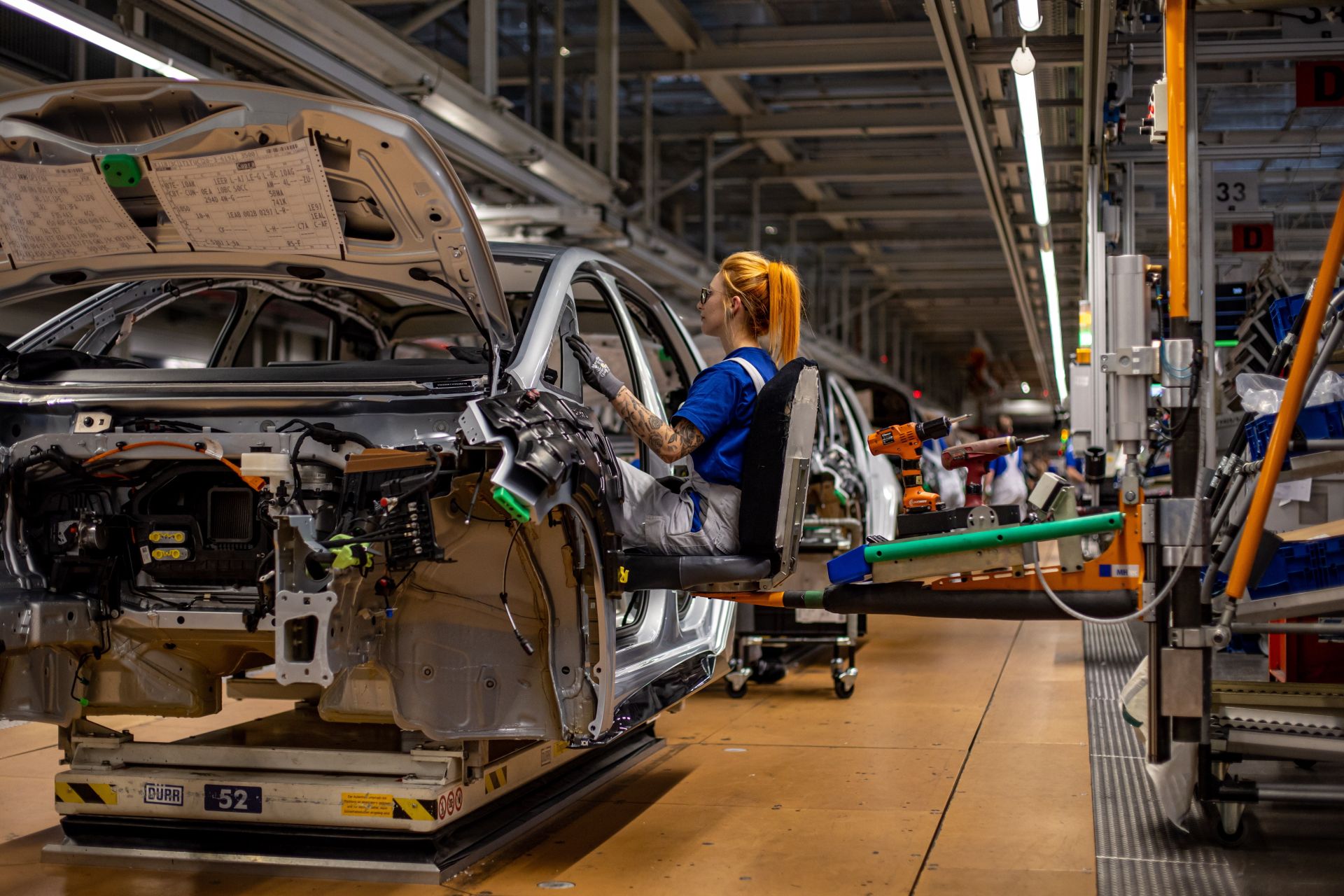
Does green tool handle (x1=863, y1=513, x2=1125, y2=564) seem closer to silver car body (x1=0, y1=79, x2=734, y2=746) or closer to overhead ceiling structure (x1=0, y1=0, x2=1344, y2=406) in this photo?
silver car body (x1=0, y1=79, x2=734, y2=746)

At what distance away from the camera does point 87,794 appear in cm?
394

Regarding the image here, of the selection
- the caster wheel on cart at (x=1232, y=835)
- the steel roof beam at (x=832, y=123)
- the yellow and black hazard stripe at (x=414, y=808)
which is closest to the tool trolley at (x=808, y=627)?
the caster wheel on cart at (x=1232, y=835)

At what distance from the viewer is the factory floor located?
3748mm

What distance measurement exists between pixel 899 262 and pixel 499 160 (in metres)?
14.0

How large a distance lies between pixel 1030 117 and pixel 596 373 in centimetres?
472

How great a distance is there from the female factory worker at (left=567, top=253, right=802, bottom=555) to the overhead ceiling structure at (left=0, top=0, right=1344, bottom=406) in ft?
9.25

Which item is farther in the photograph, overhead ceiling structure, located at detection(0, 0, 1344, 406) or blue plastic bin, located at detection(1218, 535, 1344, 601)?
overhead ceiling structure, located at detection(0, 0, 1344, 406)

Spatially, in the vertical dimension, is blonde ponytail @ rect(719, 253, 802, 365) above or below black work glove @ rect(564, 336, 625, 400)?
above

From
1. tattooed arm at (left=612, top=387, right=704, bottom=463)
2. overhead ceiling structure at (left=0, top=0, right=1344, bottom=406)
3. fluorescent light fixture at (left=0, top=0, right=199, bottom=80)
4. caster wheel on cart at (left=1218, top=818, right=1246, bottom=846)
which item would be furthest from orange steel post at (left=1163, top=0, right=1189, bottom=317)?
fluorescent light fixture at (left=0, top=0, right=199, bottom=80)

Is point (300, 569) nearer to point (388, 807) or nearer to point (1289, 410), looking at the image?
point (388, 807)

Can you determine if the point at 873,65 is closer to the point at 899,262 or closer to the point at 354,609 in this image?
the point at 354,609

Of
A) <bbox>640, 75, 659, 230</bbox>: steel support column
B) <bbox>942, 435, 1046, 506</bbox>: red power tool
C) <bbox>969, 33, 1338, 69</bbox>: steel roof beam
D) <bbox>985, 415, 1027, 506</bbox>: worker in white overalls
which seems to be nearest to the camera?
<bbox>942, 435, 1046, 506</bbox>: red power tool

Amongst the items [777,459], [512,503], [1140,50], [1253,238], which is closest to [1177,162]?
[777,459]

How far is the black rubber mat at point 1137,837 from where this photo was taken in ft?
12.0
